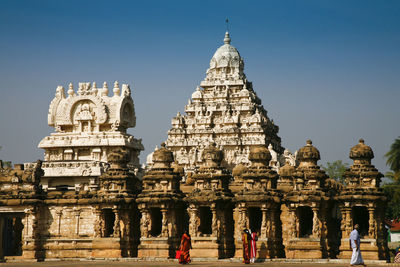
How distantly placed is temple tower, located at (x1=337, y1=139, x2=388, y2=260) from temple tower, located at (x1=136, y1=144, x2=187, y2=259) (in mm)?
7894

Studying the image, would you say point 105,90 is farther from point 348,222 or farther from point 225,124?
point 348,222

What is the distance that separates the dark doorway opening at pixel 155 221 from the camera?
40.1m

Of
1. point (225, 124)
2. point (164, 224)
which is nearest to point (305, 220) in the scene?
point (164, 224)

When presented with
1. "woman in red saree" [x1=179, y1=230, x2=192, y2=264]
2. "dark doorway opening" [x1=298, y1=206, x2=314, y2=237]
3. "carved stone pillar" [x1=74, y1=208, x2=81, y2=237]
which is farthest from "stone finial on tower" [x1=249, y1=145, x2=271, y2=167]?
"carved stone pillar" [x1=74, y1=208, x2=81, y2=237]

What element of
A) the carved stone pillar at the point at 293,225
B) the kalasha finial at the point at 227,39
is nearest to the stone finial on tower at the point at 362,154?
the carved stone pillar at the point at 293,225

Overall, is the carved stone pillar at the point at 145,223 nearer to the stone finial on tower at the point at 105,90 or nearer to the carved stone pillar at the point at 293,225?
the carved stone pillar at the point at 293,225

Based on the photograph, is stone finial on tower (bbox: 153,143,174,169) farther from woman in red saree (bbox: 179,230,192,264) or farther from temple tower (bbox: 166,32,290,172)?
temple tower (bbox: 166,32,290,172)

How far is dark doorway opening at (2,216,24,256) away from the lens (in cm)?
4331

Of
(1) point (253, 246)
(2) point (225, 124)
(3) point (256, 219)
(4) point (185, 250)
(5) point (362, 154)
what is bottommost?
(4) point (185, 250)

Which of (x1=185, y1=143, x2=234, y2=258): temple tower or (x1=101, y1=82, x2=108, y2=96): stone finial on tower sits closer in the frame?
(x1=185, y1=143, x2=234, y2=258): temple tower

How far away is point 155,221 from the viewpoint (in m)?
40.5

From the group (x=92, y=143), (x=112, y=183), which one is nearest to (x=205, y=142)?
(x=92, y=143)

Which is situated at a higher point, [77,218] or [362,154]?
[362,154]

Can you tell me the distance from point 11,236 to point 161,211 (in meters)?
9.72
